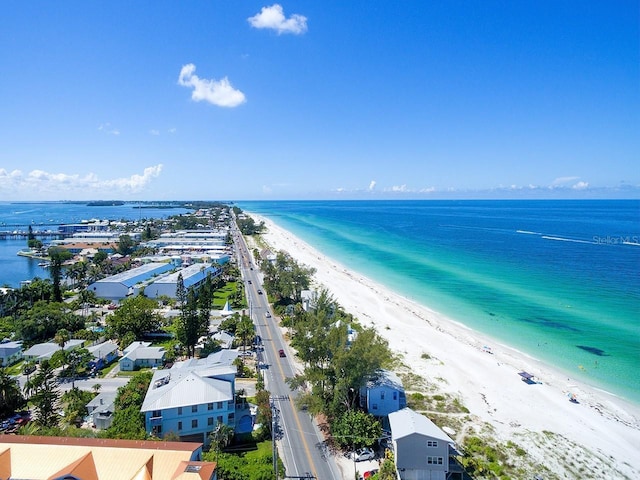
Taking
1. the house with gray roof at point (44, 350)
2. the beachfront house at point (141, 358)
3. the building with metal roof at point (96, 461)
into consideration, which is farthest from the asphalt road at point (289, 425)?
the house with gray roof at point (44, 350)

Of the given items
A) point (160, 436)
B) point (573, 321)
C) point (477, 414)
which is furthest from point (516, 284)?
point (160, 436)

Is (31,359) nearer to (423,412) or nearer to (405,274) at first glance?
(423,412)

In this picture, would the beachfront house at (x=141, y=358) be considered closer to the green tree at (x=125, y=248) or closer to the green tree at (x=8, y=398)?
the green tree at (x=8, y=398)

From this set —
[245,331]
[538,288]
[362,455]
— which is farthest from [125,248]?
[538,288]

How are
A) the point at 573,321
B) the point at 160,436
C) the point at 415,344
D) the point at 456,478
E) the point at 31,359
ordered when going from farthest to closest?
the point at 573,321 → the point at 415,344 → the point at 31,359 → the point at 160,436 → the point at 456,478

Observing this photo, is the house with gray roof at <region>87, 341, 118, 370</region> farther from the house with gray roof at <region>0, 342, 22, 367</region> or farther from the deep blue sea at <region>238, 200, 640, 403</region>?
the deep blue sea at <region>238, 200, 640, 403</region>
